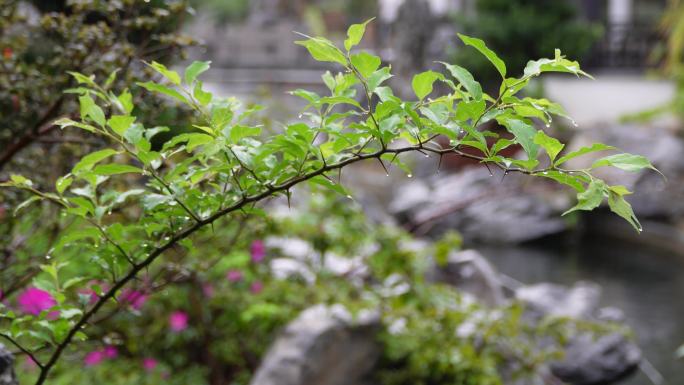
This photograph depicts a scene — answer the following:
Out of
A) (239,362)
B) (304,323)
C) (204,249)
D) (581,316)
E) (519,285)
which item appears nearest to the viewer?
(304,323)

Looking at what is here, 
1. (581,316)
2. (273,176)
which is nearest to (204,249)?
(273,176)

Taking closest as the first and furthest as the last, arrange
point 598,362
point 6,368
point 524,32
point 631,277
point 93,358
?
point 6,368
point 93,358
point 598,362
point 631,277
point 524,32

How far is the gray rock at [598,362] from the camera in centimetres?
498

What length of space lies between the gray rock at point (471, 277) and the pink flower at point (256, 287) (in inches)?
49.4

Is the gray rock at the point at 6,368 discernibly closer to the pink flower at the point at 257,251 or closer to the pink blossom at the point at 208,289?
the pink blossom at the point at 208,289

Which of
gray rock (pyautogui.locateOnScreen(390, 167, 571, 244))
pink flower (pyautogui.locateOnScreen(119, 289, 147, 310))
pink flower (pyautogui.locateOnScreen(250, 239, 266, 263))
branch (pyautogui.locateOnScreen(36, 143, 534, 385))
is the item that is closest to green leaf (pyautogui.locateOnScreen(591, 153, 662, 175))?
branch (pyautogui.locateOnScreen(36, 143, 534, 385))

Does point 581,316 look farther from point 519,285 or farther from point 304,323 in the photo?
point 304,323

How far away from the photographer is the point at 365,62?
1100mm

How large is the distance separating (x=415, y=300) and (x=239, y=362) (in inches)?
Result: 37.4

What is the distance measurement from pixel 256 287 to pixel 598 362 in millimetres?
2450

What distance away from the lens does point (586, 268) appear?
812 centimetres

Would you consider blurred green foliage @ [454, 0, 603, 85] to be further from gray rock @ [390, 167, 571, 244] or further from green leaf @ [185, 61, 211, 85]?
green leaf @ [185, 61, 211, 85]

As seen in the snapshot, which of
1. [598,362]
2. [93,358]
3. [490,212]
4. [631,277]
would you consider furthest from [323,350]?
[490,212]

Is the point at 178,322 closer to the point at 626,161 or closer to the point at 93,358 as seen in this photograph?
the point at 93,358
